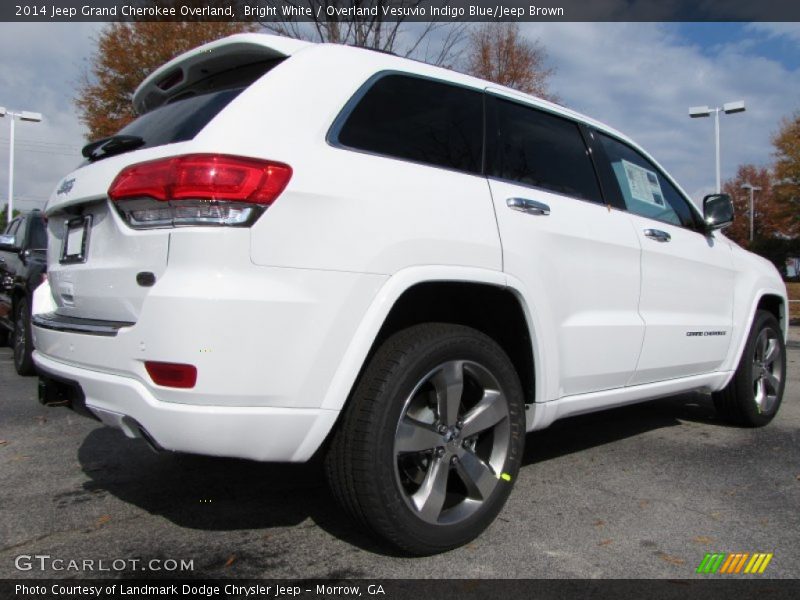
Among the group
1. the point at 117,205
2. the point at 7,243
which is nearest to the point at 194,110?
the point at 117,205

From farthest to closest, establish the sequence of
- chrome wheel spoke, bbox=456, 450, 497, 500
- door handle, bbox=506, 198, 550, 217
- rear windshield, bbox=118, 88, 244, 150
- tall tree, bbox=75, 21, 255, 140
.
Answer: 1. tall tree, bbox=75, 21, 255, 140
2. door handle, bbox=506, 198, 550, 217
3. chrome wheel spoke, bbox=456, 450, 497, 500
4. rear windshield, bbox=118, 88, 244, 150

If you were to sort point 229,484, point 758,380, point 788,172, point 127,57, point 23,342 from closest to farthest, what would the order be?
point 229,484, point 758,380, point 23,342, point 127,57, point 788,172

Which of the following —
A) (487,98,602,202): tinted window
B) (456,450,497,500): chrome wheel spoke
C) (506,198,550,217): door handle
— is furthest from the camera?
(487,98,602,202): tinted window

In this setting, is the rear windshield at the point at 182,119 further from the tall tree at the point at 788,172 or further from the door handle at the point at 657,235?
the tall tree at the point at 788,172

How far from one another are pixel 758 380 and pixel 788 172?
24.2m

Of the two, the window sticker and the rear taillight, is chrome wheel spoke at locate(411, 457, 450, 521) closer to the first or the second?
the rear taillight

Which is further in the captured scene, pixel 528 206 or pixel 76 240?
pixel 528 206

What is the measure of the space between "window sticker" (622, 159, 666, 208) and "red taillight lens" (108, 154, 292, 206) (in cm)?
239

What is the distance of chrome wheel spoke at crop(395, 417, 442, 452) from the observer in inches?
97.7

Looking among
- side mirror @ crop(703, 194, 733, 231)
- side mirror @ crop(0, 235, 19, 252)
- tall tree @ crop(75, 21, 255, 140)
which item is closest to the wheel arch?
side mirror @ crop(703, 194, 733, 231)

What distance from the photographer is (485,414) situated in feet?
9.07

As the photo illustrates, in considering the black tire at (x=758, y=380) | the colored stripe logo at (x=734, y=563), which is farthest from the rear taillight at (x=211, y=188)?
the black tire at (x=758, y=380)

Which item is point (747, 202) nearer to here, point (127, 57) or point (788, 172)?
point (788, 172)

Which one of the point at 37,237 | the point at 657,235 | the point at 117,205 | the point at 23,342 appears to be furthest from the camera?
the point at 37,237
